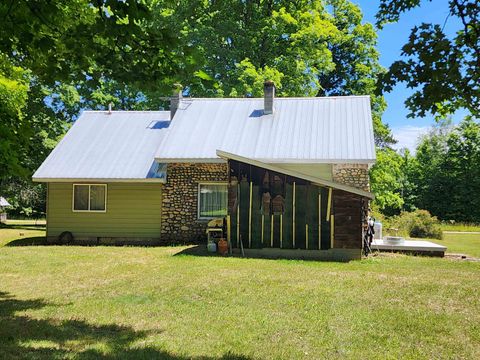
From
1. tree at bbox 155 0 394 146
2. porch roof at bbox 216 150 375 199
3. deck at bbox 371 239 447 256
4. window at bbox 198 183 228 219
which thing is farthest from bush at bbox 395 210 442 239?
porch roof at bbox 216 150 375 199

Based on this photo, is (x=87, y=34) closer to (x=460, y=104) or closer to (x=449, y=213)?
(x=460, y=104)

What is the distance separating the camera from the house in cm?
1456

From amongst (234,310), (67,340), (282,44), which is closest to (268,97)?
(282,44)

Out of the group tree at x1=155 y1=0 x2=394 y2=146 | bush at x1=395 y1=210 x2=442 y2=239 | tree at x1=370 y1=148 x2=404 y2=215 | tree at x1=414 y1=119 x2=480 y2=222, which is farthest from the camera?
tree at x1=414 y1=119 x2=480 y2=222

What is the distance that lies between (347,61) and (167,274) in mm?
23955

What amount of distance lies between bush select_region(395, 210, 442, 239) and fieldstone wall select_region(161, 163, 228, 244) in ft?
42.5

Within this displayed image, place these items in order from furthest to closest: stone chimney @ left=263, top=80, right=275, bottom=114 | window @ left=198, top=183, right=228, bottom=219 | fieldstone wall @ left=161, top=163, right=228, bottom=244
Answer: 1. stone chimney @ left=263, top=80, right=275, bottom=114
2. window @ left=198, top=183, right=228, bottom=219
3. fieldstone wall @ left=161, top=163, right=228, bottom=244

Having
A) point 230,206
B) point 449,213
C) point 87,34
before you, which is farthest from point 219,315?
point 449,213

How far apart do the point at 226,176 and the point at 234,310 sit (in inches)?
429

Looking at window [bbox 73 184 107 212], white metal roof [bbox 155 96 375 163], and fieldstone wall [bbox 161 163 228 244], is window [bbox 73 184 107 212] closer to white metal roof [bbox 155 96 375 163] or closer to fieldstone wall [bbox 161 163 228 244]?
fieldstone wall [bbox 161 163 228 244]

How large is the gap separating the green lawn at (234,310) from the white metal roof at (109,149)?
20.7ft

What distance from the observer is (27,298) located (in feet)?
27.0

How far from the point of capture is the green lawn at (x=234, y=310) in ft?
18.3

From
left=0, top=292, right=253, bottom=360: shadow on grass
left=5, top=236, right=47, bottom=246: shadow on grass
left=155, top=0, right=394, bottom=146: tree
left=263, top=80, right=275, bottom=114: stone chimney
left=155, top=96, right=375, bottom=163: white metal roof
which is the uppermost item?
left=155, top=0, right=394, bottom=146: tree
